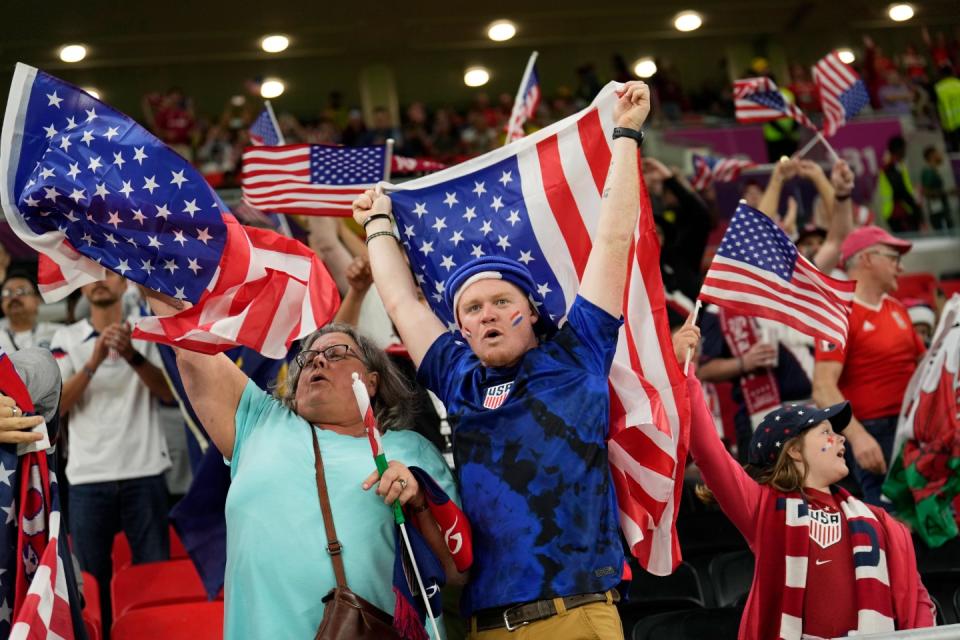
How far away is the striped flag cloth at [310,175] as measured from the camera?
17.8 ft

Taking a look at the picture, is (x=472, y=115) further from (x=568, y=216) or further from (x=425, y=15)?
(x=568, y=216)

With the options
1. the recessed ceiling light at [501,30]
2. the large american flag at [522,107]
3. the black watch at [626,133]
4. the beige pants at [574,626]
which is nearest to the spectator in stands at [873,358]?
the large american flag at [522,107]

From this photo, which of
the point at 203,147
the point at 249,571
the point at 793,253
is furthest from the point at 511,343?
the point at 203,147

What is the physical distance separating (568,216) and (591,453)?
1167 mm

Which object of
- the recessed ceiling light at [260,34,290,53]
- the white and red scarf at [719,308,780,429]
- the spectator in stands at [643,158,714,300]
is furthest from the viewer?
the recessed ceiling light at [260,34,290,53]

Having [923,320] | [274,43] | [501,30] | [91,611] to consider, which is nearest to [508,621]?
[91,611]

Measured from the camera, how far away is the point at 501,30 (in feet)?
56.5

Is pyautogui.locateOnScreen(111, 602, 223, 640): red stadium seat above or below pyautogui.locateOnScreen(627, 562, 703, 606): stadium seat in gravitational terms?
above

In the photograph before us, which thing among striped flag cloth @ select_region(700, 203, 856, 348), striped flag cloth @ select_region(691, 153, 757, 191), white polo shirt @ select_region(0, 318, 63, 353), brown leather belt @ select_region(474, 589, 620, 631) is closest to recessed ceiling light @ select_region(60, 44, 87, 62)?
striped flag cloth @ select_region(691, 153, 757, 191)

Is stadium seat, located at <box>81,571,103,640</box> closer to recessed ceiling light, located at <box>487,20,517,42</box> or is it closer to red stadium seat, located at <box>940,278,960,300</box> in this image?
red stadium seat, located at <box>940,278,960,300</box>

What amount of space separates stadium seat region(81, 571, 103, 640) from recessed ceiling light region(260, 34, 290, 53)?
511 inches

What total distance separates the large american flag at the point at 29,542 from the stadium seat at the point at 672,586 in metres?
2.34

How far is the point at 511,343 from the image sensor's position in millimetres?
3197

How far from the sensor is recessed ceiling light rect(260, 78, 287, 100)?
18031 mm
